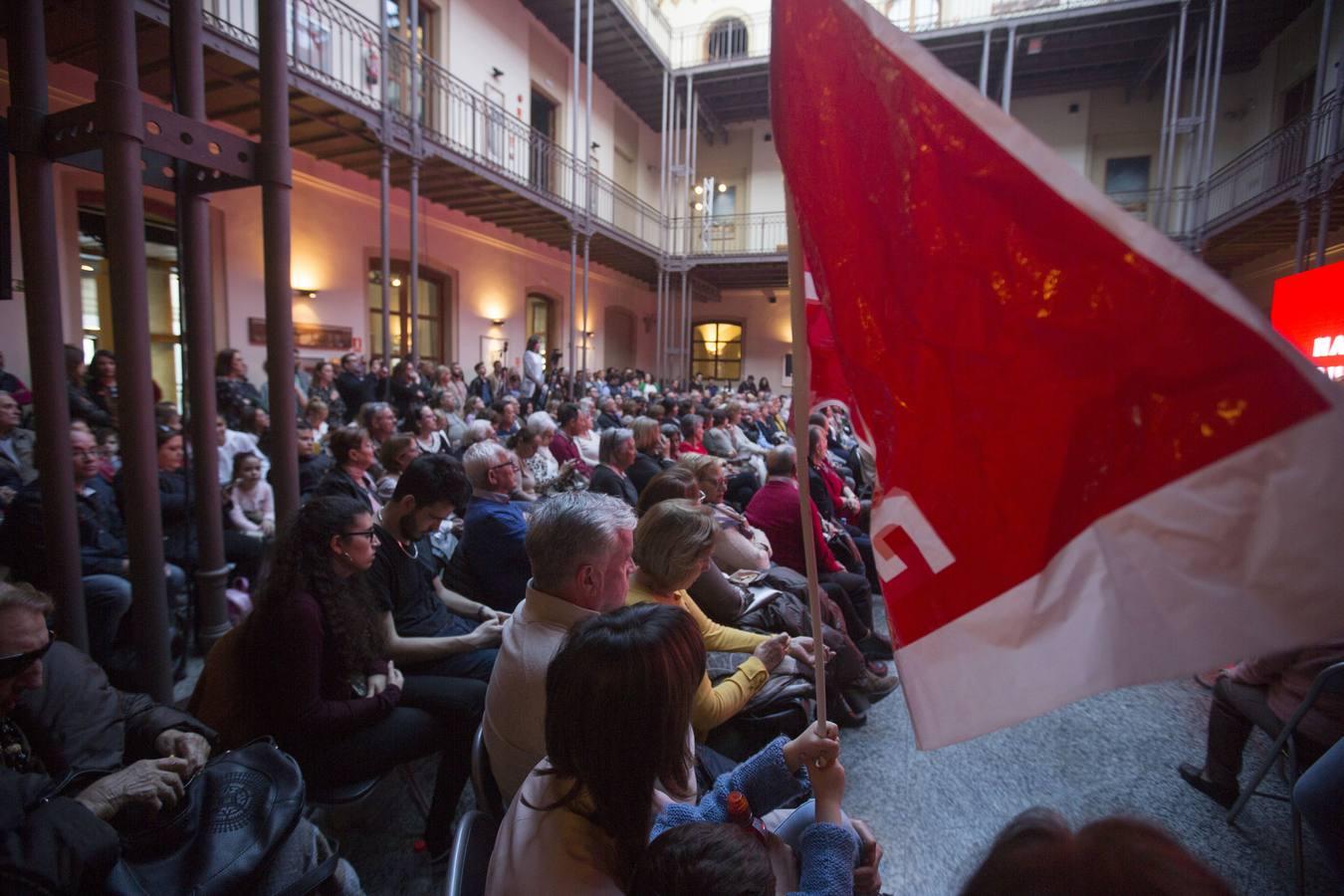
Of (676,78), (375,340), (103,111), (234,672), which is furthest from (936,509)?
(676,78)

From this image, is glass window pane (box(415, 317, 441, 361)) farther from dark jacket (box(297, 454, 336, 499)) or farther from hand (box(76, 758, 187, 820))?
hand (box(76, 758, 187, 820))

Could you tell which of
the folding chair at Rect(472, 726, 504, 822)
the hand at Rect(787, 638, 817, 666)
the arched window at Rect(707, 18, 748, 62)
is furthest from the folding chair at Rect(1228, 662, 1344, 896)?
the arched window at Rect(707, 18, 748, 62)

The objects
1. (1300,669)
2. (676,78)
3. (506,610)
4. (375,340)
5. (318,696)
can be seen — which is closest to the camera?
(318,696)

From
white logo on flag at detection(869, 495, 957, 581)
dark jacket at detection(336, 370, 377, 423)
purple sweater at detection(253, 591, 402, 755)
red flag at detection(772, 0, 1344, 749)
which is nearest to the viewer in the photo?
red flag at detection(772, 0, 1344, 749)

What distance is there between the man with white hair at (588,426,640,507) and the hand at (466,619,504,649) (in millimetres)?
1913

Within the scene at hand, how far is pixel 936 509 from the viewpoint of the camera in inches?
38.4

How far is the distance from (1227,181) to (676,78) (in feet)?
38.4

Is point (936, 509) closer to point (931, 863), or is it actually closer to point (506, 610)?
point (931, 863)

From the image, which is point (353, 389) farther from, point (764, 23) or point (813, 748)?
point (764, 23)

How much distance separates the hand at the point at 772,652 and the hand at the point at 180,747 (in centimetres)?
145

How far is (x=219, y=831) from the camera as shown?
4.45 ft

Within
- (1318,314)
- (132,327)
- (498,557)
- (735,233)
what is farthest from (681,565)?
(735,233)

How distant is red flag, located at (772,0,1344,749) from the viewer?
739 millimetres

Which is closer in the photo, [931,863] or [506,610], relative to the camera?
[931,863]
